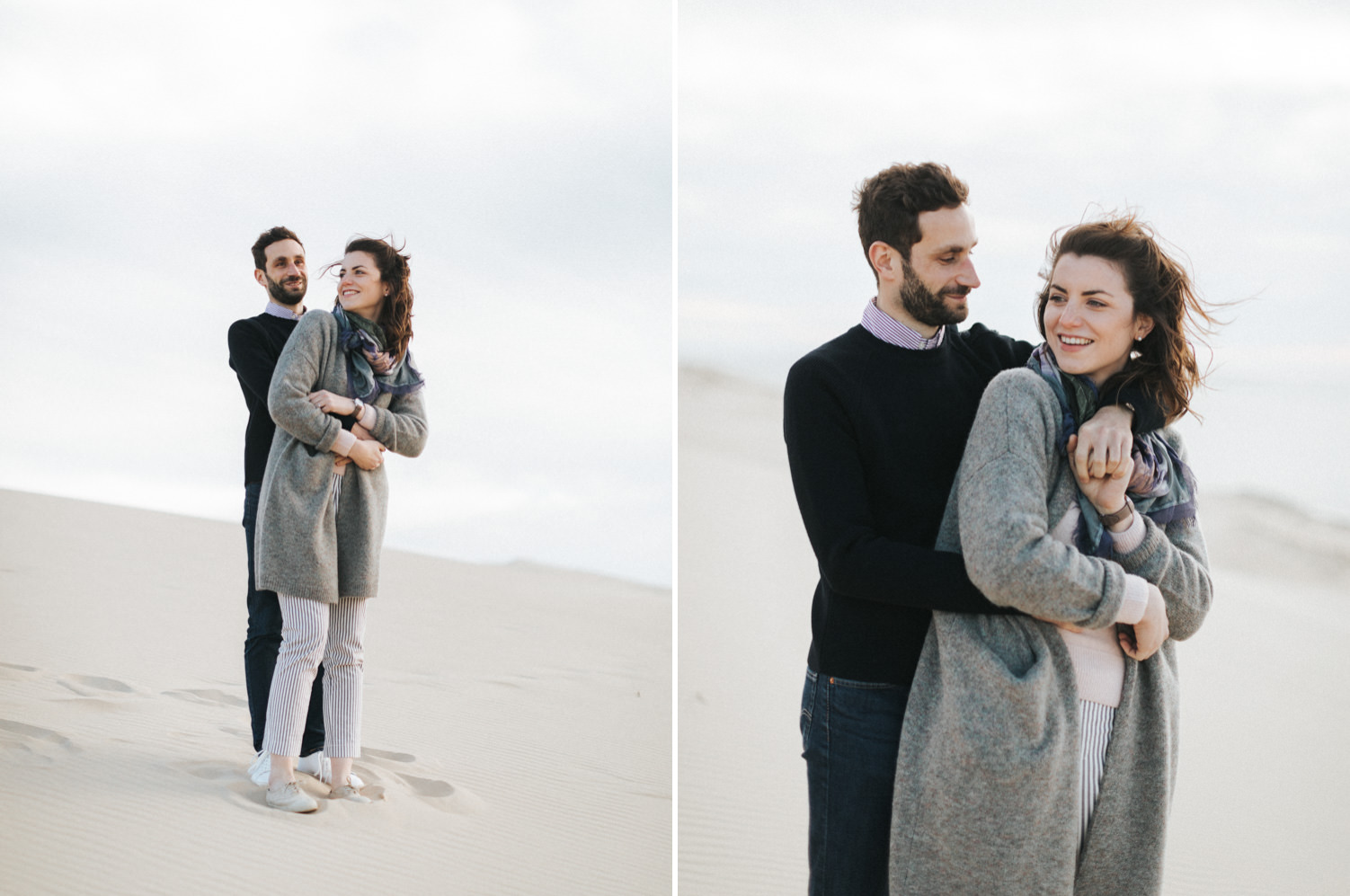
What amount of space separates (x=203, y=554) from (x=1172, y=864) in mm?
13971

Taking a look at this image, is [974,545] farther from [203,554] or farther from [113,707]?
[203,554]

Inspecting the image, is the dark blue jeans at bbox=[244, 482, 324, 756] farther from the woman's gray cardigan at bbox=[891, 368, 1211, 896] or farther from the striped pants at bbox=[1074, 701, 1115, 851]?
the striped pants at bbox=[1074, 701, 1115, 851]

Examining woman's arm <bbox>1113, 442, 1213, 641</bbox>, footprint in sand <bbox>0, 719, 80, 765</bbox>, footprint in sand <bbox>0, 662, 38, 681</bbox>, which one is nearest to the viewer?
woman's arm <bbox>1113, 442, 1213, 641</bbox>

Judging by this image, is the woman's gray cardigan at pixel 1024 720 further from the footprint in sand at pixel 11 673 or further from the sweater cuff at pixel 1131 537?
the footprint in sand at pixel 11 673

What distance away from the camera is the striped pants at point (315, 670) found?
414 centimetres

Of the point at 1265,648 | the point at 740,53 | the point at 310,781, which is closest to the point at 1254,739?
the point at 1265,648

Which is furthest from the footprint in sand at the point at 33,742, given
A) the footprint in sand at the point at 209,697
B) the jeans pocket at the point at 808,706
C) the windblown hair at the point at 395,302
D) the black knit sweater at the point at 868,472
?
the black knit sweater at the point at 868,472

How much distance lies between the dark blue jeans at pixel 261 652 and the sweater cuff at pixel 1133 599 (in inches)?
124

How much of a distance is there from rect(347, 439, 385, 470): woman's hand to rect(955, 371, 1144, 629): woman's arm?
251 centimetres

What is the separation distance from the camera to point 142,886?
4105mm

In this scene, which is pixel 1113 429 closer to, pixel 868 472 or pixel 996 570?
pixel 996 570

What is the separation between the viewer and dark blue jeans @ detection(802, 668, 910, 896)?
2369 millimetres

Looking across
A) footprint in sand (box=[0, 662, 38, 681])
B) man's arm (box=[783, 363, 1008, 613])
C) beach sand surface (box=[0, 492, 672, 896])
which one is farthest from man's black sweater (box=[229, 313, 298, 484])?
footprint in sand (box=[0, 662, 38, 681])

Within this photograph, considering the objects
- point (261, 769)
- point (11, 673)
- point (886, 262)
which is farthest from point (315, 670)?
point (11, 673)
